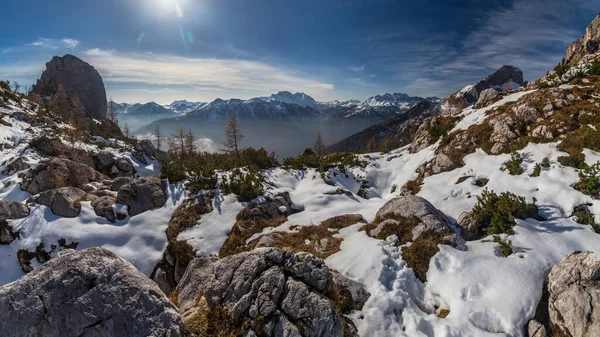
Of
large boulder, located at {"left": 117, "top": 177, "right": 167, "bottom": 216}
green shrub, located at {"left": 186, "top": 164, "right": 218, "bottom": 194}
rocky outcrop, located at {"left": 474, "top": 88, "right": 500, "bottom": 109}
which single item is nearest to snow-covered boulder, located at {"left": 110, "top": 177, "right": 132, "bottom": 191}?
large boulder, located at {"left": 117, "top": 177, "right": 167, "bottom": 216}

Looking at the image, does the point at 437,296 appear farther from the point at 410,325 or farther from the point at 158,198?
the point at 158,198

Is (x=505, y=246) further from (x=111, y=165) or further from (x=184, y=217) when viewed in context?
(x=111, y=165)

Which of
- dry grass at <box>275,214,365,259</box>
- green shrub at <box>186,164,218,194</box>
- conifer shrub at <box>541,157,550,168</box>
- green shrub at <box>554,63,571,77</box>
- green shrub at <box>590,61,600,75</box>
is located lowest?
dry grass at <box>275,214,365,259</box>

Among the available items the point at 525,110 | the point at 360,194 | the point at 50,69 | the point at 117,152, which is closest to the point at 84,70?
the point at 50,69

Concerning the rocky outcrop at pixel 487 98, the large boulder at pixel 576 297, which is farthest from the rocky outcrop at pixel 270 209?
the rocky outcrop at pixel 487 98

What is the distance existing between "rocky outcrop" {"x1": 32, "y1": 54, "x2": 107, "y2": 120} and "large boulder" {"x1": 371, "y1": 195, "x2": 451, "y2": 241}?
120 meters

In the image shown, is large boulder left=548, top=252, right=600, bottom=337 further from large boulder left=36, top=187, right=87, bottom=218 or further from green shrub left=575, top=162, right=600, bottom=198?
large boulder left=36, top=187, right=87, bottom=218

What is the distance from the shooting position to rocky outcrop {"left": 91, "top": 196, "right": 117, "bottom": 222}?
16672mm

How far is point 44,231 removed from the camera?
14430 millimetres

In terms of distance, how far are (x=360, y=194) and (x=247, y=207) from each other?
36.4ft

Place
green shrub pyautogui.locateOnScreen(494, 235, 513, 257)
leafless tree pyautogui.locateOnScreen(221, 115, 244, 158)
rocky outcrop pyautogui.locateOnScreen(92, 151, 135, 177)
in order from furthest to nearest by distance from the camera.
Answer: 1. leafless tree pyautogui.locateOnScreen(221, 115, 244, 158)
2. rocky outcrop pyautogui.locateOnScreen(92, 151, 135, 177)
3. green shrub pyautogui.locateOnScreen(494, 235, 513, 257)

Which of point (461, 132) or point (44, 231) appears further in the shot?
point (461, 132)

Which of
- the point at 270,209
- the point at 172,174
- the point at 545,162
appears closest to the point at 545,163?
the point at 545,162

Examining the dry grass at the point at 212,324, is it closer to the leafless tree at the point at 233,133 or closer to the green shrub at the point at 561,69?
the green shrub at the point at 561,69
